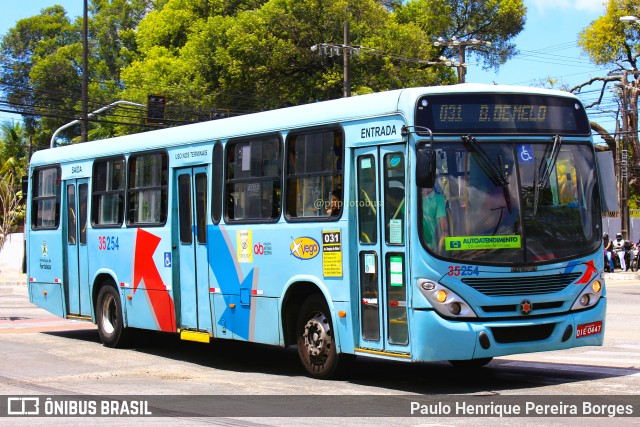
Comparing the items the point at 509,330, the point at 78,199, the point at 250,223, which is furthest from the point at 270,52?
the point at 509,330

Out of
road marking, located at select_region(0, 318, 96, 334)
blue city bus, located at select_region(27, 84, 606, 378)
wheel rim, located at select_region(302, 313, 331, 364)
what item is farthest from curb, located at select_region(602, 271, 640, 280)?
wheel rim, located at select_region(302, 313, 331, 364)

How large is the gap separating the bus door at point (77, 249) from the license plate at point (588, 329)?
9.10 meters

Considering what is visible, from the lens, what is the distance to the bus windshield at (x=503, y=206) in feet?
34.4

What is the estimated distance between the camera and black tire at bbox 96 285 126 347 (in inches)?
640

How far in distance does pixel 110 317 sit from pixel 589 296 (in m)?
8.49

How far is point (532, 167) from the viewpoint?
10922 millimetres

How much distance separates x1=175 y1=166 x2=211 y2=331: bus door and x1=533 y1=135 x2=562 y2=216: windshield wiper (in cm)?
502

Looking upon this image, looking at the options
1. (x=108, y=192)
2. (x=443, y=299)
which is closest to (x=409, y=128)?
(x=443, y=299)

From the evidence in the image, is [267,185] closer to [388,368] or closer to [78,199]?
[388,368]

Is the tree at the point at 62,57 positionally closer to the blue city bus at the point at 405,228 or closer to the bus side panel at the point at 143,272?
the bus side panel at the point at 143,272

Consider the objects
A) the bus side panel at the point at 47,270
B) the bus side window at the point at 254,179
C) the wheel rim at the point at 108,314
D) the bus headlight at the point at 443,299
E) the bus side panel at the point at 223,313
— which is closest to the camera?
the bus headlight at the point at 443,299

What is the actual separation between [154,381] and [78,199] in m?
6.25

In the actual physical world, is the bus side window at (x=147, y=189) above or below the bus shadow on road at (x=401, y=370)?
above

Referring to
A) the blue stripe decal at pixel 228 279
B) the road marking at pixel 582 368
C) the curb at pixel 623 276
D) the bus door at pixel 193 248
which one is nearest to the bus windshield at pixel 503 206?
the road marking at pixel 582 368
